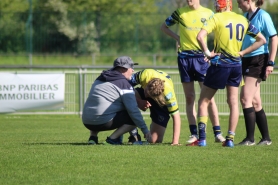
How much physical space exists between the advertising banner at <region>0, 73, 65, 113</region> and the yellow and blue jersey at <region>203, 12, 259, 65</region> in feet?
25.5

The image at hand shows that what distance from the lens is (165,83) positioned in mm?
9539

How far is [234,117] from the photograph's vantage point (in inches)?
365

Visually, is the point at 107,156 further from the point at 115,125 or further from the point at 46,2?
the point at 46,2

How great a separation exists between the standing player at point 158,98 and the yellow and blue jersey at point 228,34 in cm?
90

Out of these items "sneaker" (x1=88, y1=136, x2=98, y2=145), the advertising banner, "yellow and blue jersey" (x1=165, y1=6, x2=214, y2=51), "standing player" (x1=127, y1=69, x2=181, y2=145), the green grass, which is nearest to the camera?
the green grass

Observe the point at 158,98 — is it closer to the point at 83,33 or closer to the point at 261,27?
the point at 261,27

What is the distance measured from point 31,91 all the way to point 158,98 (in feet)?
23.9

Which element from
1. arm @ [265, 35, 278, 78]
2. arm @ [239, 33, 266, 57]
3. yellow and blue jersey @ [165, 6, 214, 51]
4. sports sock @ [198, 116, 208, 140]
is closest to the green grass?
sports sock @ [198, 116, 208, 140]

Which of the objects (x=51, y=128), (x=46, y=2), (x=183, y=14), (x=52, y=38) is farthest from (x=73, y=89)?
(x=46, y=2)

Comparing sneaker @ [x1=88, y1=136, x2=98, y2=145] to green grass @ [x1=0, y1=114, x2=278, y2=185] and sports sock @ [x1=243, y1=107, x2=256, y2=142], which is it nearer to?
green grass @ [x1=0, y1=114, x2=278, y2=185]

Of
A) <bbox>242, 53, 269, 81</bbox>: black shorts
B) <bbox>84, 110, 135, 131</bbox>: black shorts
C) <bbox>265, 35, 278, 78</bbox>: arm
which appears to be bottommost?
<bbox>84, 110, 135, 131</bbox>: black shorts

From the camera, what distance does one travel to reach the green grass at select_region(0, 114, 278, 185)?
6934 millimetres

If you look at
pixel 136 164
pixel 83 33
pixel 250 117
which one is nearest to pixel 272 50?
pixel 250 117

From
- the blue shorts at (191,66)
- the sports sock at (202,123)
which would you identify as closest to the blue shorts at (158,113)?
the blue shorts at (191,66)
